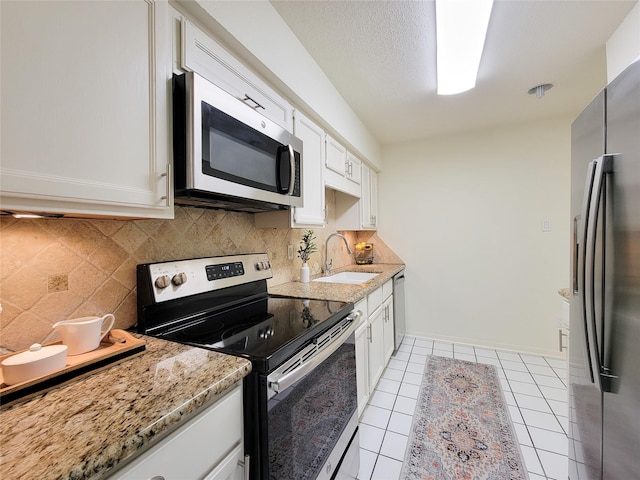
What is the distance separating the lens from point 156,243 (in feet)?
3.88

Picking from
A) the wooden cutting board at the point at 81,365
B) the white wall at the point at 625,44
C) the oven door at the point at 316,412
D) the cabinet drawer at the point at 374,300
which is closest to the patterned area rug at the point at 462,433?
the oven door at the point at 316,412

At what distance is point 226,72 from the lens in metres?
1.17

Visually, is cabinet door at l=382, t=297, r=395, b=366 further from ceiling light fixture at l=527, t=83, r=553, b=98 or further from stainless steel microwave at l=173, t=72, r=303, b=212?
ceiling light fixture at l=527, t=83, r=553, b=98

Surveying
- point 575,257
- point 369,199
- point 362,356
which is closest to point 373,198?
point 369,199

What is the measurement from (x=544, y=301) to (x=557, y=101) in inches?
73.8

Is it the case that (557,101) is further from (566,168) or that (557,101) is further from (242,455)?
(242,455)

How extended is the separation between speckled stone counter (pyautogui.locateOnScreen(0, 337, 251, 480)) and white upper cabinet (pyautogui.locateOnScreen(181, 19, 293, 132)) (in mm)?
1006

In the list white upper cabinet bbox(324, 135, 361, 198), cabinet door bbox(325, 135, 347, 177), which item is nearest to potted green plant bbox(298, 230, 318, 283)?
white upper cabinet bbox(324, 135, 361, 198)

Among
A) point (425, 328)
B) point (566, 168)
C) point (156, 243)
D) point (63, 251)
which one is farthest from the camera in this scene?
point (425, 328)

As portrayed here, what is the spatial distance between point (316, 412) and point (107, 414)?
0.75 m

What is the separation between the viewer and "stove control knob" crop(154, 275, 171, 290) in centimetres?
108

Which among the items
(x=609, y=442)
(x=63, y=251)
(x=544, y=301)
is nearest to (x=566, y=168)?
(x=544, y=301)

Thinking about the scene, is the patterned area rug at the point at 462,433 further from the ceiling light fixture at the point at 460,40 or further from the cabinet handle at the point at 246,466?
the ceiling light fixture at the point at 460,40

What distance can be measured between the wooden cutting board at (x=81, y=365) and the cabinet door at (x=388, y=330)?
6.22 ft
